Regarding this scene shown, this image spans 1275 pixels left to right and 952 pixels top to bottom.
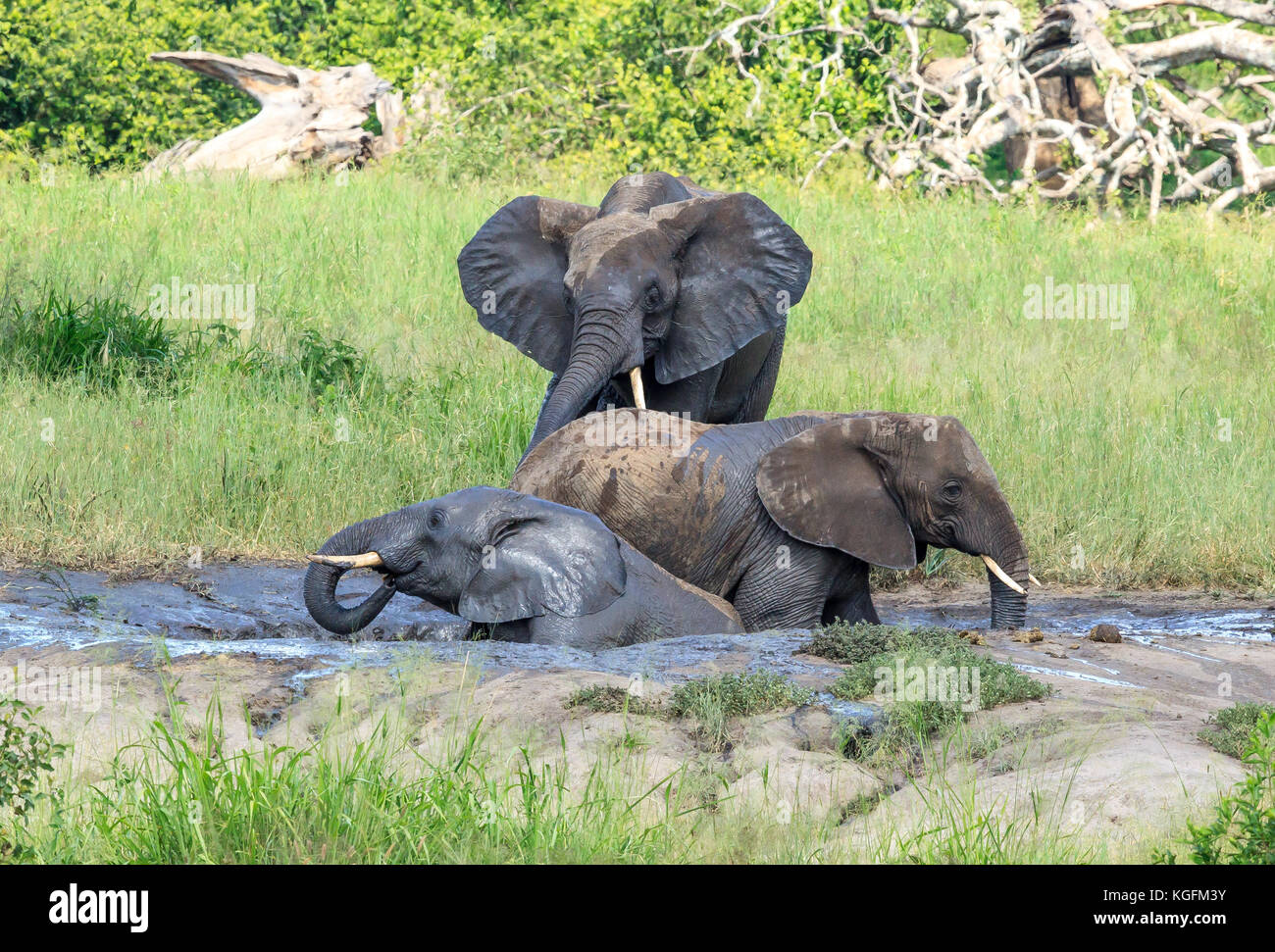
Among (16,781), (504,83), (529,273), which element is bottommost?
(16,781)

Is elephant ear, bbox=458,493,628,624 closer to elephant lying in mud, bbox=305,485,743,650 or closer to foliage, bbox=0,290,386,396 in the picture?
elephant lying in mud, bbox=305,485,743,650

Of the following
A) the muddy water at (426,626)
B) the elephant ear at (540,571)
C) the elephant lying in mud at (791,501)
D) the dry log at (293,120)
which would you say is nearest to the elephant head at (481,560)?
the elephant ear at (540,571)

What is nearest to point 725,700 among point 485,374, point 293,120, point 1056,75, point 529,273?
point 529,273

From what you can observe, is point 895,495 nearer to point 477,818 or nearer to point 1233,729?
point 1233,729

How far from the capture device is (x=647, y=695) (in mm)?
5723

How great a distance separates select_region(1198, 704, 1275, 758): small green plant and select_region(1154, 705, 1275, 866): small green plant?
62cm

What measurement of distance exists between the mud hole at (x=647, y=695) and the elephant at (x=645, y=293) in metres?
1.49

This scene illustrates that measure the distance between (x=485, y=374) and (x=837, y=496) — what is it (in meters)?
4.17

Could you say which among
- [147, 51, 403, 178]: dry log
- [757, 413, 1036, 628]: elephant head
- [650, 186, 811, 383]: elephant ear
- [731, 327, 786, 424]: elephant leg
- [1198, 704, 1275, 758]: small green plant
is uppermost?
[147, 51, 403, 178]: dry log

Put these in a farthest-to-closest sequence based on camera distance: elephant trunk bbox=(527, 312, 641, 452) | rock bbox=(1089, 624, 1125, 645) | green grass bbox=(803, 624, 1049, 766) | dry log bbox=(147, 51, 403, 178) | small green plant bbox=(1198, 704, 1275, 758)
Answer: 1. dry log bbox=(147, 51, 403, 178)
2. elephant trunk bbox=(527, 312, 641, 452)
3. rock bbox=(1089, 624, 1125, 645)
4. green grass bbox=(803, 624, 1049, 766)
5. small green plant bbox=(1198, 704, 1275, 758)

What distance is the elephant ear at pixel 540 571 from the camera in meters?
7.11

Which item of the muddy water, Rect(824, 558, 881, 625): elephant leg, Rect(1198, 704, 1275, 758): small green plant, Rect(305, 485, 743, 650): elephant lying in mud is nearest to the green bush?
the muddy water

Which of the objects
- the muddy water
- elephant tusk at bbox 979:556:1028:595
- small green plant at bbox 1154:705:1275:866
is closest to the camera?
small green plant at bbox 1154:705:1275:866

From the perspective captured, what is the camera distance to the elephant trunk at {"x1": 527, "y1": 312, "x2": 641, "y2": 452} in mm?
8086
